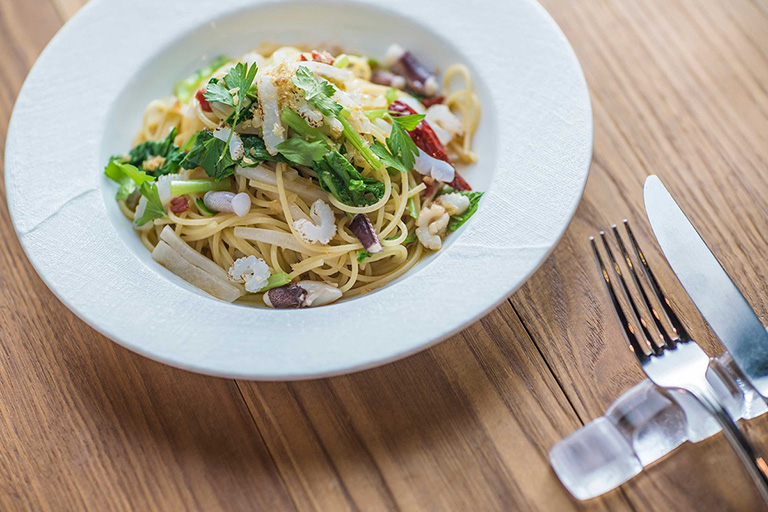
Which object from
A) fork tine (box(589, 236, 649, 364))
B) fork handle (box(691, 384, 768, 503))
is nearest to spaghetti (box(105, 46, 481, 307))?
fork tine (box(589, 236, 649, 364))

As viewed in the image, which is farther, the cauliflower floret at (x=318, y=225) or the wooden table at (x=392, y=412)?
the cauliflower floret at (x=318, y=225)

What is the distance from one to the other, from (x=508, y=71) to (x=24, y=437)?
2.62m

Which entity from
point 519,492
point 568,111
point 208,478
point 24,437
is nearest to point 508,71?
point 568,111

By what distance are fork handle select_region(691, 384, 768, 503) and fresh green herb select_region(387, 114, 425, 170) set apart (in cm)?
151

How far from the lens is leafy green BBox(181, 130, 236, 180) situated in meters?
2.91

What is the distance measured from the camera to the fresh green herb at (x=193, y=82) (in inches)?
138

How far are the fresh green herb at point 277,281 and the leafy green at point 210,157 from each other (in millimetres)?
518

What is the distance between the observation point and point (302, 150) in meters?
2.81

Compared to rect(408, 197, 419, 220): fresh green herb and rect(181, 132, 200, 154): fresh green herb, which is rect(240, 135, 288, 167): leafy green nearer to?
rect(181, 132, 200, 154): fresh green herb

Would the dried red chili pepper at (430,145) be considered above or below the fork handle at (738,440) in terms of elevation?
above

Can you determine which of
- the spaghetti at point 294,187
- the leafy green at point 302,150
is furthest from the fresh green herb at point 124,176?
the leafy green at point 302,150

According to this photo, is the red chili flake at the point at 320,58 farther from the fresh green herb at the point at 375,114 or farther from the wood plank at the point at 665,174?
the wood plank at the point at 665,174

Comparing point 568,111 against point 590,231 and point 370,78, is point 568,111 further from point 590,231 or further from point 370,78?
point 370,78

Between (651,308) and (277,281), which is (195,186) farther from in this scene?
(651,308)
